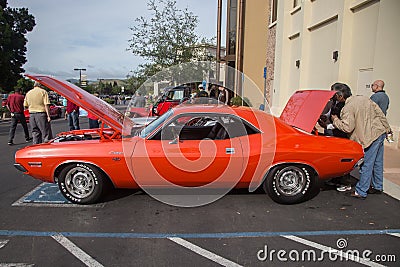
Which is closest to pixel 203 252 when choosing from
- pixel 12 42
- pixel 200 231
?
pixel 200 231

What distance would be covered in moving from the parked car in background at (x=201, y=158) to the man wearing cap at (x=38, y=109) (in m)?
3.45

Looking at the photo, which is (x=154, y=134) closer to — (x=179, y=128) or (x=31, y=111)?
(x=179, y=128)

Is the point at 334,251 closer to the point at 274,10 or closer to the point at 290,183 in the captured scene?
the point at 290,183

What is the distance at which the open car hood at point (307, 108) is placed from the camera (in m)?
4.45

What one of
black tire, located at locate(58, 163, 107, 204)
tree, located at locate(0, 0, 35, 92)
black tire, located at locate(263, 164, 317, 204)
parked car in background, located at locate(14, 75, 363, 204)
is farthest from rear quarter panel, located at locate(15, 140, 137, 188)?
tree, located at locate(0, 0, 35, 92)

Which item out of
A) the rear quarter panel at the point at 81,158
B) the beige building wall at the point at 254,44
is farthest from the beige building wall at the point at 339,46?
the rear quarter panel at the point at 81,158

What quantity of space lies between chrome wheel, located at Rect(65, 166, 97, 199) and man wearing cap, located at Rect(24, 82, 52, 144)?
3.85 m

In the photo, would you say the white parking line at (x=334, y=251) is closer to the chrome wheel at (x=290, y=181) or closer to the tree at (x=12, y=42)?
the chrome wheel at (x=290, y=181)

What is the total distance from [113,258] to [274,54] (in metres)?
17.3

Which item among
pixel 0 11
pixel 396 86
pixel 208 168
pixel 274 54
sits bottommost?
pixel 208 168

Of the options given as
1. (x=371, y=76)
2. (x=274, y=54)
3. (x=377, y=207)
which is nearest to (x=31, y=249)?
(x=377, y=207)

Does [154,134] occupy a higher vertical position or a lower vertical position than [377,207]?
higher

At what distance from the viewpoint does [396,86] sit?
300 inches

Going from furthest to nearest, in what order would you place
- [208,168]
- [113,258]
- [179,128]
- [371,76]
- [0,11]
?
[0,11]
[371,76]
[179,128]
[208,168]
[113,258]
